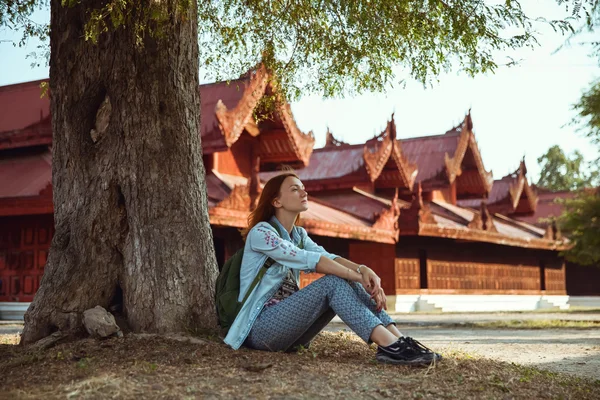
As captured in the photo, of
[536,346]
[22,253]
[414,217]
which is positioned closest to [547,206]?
[414,217]

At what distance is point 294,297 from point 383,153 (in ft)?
64.2

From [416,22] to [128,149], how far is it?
287 cm

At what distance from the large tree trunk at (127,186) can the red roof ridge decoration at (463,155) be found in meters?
22.5

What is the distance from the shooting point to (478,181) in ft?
104

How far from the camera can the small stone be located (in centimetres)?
545

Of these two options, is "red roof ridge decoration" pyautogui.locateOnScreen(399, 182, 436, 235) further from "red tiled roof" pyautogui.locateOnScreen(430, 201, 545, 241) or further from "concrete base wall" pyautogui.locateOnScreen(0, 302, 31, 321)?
"concrete base wall" pyautogui.locateOnScreen(0, 302, 31, 321)

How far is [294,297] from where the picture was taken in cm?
500

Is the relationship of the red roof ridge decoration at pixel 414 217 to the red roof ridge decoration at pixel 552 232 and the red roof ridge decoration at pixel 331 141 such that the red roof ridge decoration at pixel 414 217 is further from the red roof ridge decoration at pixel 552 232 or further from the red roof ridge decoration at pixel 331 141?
the red roof ridge decoration at pixel 552 232

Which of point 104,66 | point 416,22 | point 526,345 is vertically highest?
point 416,22

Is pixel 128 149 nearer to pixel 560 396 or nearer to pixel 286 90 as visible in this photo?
pixel 286 90

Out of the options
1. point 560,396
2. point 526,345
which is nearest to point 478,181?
point 526,345

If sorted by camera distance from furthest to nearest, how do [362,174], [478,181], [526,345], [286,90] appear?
[478,181] < [362,174] < [526,345] < [286,90]

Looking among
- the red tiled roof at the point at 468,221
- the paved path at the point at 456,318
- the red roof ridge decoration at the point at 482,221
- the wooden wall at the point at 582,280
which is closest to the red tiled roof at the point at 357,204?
the red tiled roof at the point at 468,221

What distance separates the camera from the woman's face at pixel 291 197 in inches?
210
